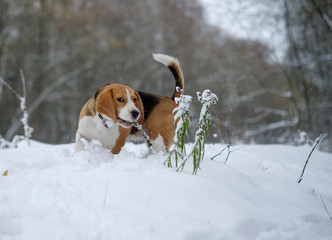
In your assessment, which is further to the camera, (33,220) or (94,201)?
(94,201)

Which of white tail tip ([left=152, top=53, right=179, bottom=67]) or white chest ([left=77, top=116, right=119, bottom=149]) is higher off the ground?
white tail tip ([left=152, top=53, right=179, bottom=67])

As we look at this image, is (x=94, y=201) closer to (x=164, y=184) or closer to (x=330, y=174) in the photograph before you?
(x=164, y=184)

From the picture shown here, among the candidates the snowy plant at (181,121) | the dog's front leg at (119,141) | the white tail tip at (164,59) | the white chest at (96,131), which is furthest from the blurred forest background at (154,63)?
the snowy plant at (181,121)

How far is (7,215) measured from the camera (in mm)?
1469

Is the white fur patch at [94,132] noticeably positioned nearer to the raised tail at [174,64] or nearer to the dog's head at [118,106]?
the dog's head at [118,106]

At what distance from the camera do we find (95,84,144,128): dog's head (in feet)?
9.46

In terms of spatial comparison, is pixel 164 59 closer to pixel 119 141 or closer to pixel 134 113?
pixel 134 113

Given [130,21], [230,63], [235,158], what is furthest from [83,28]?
[235,158]

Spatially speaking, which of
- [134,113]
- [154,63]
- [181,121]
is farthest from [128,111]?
[154,63]

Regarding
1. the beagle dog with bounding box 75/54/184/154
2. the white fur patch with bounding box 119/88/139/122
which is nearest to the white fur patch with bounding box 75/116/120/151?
the beagle dog with bounding box 75/54/184/154

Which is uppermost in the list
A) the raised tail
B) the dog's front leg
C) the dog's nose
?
the raised tail

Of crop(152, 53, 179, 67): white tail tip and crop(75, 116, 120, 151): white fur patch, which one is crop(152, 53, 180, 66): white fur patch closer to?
crop(152, 53, 179, 67): white tail tip

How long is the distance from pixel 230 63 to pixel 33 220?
836 inches

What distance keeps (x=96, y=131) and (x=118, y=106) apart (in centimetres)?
39
